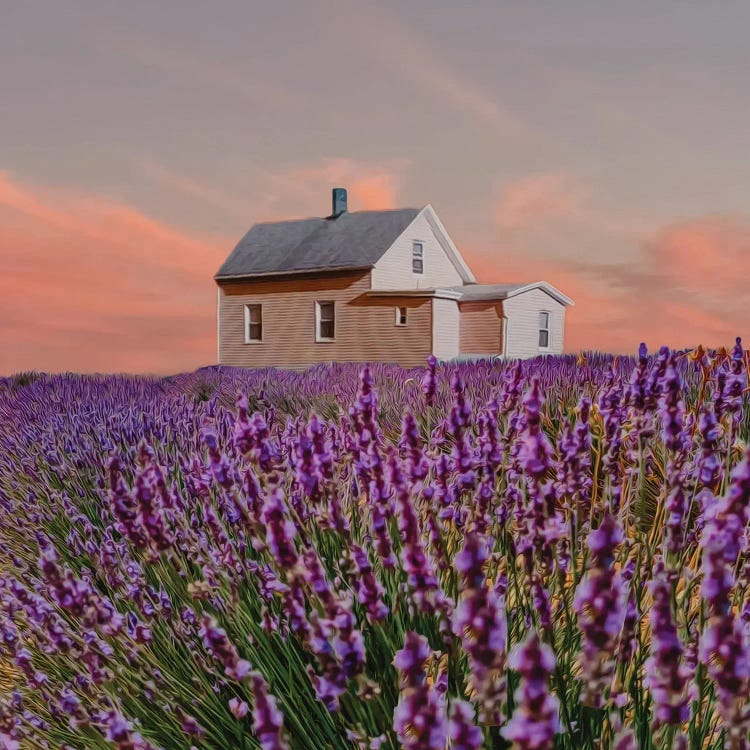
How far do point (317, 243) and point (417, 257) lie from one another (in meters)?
3.38

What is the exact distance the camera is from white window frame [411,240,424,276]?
25.0 m

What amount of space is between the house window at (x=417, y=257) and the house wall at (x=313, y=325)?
2.01 meters

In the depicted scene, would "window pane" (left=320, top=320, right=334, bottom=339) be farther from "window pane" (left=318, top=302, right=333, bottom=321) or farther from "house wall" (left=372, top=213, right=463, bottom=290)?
"house wall" (left=372, top=213, right=463, bottom=290)

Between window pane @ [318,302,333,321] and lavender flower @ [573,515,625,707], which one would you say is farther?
window pane @ [318,302,333,321]

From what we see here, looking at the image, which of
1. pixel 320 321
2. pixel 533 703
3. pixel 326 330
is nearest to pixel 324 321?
pixel 320 321

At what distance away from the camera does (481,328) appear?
2422 centimetres

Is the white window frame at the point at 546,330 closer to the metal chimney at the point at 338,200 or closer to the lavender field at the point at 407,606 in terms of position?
the metal chimney at the point at 338,200

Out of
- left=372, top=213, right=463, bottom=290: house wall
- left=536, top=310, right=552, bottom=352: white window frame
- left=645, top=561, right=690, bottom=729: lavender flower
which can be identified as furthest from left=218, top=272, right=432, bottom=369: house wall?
left=645, top=561, right=690, bottom=729: lavender flower

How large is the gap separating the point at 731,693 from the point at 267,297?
2519cm

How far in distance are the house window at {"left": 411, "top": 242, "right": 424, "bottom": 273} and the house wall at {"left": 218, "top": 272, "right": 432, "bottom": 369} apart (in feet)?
6.59

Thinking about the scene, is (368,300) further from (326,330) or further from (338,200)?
(338,200)

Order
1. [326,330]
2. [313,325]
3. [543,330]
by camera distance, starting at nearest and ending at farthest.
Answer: [313,325] < [326,330] < [543,330]

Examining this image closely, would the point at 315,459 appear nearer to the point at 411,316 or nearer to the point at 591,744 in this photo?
the point at 591,744

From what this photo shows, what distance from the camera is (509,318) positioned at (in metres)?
23.9
